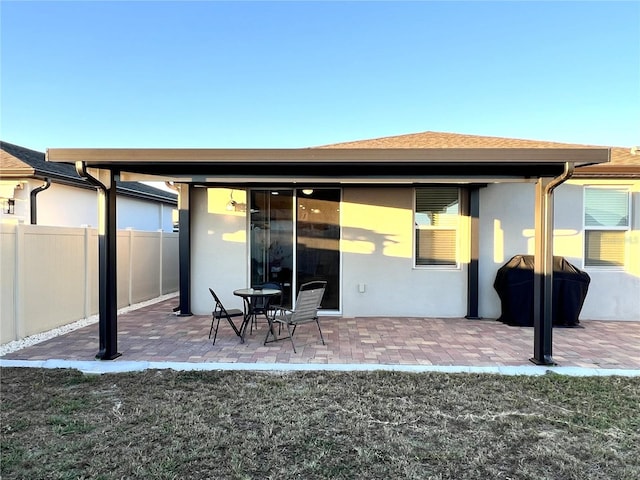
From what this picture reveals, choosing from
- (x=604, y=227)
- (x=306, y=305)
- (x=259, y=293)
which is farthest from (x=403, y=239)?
(x=604, y=227)

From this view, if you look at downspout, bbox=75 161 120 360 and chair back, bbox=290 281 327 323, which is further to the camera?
chair back, bbox=290 281 327 323

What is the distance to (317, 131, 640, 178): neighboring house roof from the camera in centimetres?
704

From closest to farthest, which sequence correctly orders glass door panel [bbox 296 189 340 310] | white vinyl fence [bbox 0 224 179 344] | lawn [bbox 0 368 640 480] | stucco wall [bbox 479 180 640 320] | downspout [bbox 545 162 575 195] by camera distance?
lawn [bbox 0 368 640 480] < downspout [bbox 545 162 575 195] < white vinyl fence [bbox 0 224 179 344] < stucco wall [bbox 479 180 640 320] < glass door panel [bbox 296 189 340 310]

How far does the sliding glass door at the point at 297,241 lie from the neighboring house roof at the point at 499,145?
2156 millimetres

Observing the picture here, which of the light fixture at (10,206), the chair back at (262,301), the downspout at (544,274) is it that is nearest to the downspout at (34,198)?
the light fixture at (10,206)

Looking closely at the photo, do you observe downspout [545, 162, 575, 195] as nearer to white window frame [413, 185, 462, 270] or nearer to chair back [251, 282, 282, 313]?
white window frame [413, 185, 462, 270]

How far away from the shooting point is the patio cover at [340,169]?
4379 mm

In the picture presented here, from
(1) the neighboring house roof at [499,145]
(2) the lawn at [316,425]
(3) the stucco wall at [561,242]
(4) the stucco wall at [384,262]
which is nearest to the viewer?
(2) the lawn at [316,425]

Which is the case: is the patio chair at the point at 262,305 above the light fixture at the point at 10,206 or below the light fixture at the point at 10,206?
below

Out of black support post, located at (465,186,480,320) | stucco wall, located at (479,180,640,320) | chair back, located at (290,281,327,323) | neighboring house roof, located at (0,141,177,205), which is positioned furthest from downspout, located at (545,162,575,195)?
neighboring house roof, located at (0,141,177,205)

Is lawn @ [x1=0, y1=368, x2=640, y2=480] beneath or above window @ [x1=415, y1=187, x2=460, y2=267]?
beneath

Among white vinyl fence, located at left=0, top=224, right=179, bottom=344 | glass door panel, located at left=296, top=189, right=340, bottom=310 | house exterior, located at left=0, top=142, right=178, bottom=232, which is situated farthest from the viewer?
house exterior, located at left=0, top=142, right=178, bottom=232

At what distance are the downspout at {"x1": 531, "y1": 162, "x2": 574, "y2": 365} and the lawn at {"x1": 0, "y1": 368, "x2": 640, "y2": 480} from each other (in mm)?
484

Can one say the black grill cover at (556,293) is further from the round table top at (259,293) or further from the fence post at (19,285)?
the fence post at (19,285)
